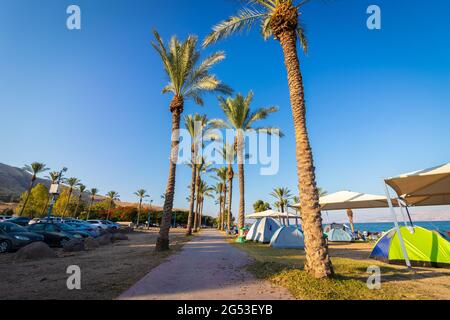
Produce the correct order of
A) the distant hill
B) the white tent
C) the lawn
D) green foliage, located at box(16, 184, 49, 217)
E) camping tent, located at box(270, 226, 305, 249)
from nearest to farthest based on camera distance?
the lawn, the white tent, camping tent, located at box(270, 226, 305, 249), green foliage, located at box(16, 184, 49, 217), the distant hill

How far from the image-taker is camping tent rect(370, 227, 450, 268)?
27.2 feet

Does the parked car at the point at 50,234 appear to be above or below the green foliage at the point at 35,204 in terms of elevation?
below

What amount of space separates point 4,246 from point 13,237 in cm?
48

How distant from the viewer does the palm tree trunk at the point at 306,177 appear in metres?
5.82

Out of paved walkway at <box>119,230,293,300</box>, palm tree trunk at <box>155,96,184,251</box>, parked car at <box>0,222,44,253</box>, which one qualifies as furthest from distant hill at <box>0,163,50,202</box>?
paved walkway at <box>119,230,293,300</box>

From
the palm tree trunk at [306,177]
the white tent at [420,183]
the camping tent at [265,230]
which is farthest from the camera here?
the camping tent at [265,230]

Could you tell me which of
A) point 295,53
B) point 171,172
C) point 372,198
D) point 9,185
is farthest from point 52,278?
point 9,185

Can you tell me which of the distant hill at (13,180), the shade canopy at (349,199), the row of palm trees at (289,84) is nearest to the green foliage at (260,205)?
the shade canopy at (349,199)

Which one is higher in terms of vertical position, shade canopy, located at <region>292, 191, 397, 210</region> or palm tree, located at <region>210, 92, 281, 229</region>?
palm tree, located at <region>210, 92, 281, 229</region>

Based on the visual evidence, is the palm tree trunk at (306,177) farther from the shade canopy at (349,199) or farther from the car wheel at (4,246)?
the car wheel at (4,246)

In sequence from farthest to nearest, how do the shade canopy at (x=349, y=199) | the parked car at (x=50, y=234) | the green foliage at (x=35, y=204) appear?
the green foliage at (x=35, y=204) < the shade canopy at (x=349, y=199) < the parked car at (x=50, y=234)

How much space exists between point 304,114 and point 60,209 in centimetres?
6762

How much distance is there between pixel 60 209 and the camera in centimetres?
5700

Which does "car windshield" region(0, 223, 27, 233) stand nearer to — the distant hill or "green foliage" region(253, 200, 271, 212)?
"green foliage" region(253, 200, 271, 212)
